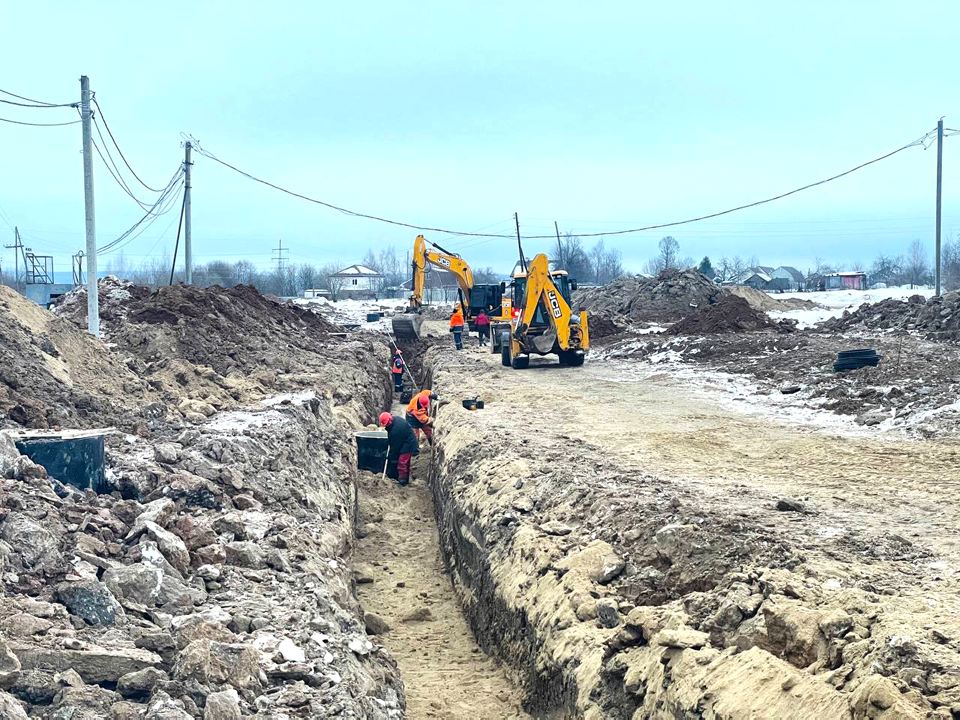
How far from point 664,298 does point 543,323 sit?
17.9m

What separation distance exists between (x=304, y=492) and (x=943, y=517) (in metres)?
6.28

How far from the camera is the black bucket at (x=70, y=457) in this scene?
735 cm

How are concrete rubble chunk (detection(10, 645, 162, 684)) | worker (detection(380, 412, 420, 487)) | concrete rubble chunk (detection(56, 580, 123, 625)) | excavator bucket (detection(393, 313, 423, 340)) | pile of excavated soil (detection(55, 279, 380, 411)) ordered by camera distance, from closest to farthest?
concrete rubble chunk (detection(10, 645, 162, 684)), concrete rubble chunk (detection(56, 580, 123, 625)), worker (detection(380, 412, 420, 487)), pile of excavated soil (detection(55, 279, 380, 411)), excavator bucket (detection(393, 313, 423, 340))

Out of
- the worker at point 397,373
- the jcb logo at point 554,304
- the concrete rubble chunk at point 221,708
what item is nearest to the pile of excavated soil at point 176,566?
the concrete rubble chunk at point 221,708

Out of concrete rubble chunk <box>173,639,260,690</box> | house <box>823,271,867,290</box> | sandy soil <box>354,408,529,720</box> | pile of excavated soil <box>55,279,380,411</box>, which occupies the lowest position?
sandy soil <box>354,408,529,720</box>

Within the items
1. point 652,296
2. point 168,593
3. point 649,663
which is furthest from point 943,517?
point 652,296

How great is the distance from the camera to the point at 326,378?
18.1 metres

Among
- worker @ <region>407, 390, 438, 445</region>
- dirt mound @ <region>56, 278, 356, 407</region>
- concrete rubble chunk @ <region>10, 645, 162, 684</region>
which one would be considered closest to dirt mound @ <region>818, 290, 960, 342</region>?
worker @ <region>407, 390, 438, 445</region>

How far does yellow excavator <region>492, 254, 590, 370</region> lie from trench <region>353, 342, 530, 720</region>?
7.96 m

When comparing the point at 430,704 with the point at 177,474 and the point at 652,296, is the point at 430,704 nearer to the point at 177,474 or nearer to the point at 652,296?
the point at 177,474

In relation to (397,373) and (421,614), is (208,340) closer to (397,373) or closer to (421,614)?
(397,373)

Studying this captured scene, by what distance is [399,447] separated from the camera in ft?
44.5

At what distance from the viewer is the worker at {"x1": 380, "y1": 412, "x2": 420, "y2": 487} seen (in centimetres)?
1333

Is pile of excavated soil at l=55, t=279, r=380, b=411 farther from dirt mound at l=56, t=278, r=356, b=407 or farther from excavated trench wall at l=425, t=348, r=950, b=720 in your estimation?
excavated trench wall at l=425, t=348, r=950, b=720
